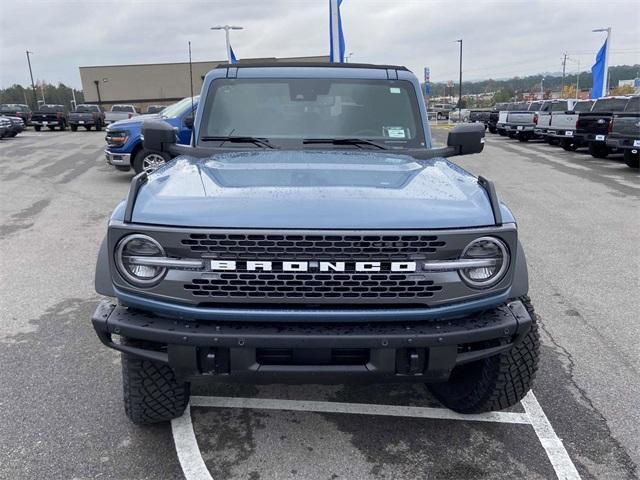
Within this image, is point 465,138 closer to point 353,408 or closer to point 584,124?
point 353,408

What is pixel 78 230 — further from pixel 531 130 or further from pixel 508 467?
pixel 531 130

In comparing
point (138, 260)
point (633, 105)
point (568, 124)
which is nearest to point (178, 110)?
point (138, 260)

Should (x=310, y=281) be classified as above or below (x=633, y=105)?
below

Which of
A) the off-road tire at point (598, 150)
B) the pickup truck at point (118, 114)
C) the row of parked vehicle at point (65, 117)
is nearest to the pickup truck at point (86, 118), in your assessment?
the row of parked vehicle at point (65, 117)

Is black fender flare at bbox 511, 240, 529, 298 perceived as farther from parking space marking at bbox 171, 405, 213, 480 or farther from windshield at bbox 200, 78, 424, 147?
parking space marking at bbox 171, 405, 213, 480

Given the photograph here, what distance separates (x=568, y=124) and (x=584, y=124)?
9.06ft

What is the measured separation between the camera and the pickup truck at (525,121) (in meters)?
24.7

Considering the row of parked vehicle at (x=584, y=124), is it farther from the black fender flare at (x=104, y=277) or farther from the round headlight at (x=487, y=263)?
the black fender flare at (x=104, y=277)

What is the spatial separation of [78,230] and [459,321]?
6556mm

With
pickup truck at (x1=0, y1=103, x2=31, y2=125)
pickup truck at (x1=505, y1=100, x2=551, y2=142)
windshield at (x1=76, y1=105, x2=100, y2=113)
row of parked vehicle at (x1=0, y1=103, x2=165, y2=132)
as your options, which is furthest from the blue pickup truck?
pickup truck at (x1=0, y1=103, x2=31, y2=125)

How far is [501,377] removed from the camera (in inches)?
115

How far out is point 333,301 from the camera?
7.97ft

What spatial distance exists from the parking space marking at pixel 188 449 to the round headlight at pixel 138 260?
987mm

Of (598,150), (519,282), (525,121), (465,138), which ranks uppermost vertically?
(465,138)
